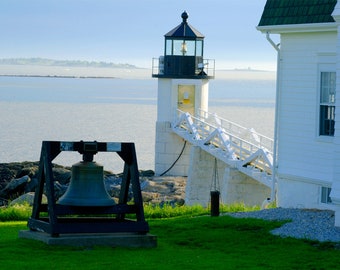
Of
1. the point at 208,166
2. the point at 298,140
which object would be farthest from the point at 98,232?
the point at 208,166

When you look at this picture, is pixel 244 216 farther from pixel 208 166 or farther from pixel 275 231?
pixel 208 166

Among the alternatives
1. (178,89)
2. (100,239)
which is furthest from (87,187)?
(178,89)

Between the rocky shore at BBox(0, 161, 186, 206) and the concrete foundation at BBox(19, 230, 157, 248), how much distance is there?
19281mm

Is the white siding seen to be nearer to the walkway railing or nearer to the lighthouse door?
the walkway railing

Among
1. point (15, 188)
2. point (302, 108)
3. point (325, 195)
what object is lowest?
point (15, 188)

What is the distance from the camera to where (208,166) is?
131 ft

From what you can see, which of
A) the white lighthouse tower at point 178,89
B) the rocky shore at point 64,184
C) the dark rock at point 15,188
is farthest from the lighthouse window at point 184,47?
the dark rock at point 15,188

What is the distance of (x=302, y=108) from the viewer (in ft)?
77.0

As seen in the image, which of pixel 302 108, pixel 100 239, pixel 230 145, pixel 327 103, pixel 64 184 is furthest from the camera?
pixel 64 184

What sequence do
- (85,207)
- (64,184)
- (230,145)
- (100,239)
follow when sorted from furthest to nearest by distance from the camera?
(64,184), (230,145), (100,239), (85,207)

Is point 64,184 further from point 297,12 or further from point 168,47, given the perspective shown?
point 297,12

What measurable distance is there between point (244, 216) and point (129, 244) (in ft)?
15.8

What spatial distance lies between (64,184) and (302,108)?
18512mm

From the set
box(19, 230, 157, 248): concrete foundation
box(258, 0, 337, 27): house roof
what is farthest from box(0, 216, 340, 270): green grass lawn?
box(258, 0, 337, 27): house roof
